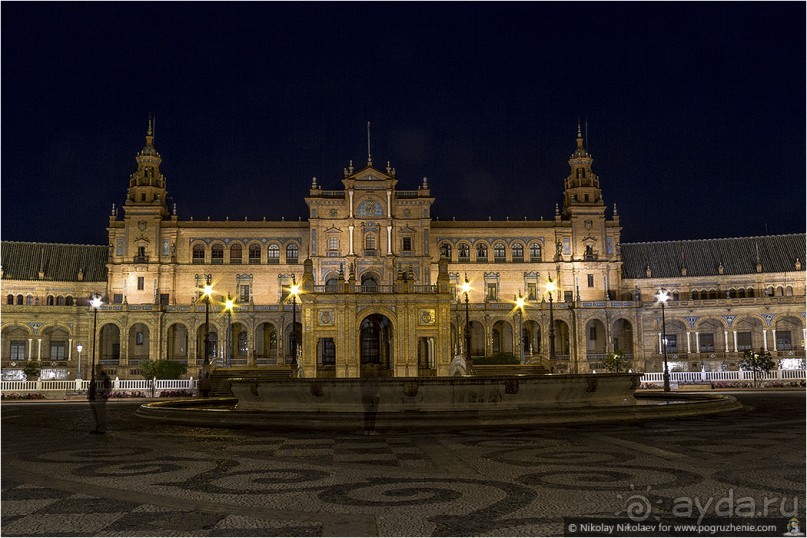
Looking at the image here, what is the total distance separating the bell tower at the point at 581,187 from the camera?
9225 centimetres

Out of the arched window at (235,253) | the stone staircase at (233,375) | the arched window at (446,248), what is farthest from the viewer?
the arched window at (446,248)

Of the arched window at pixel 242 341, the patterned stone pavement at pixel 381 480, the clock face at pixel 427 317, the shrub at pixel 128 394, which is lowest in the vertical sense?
the shrub at pixel 128 394

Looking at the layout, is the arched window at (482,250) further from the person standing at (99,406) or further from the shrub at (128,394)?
the person standing at (99,406)

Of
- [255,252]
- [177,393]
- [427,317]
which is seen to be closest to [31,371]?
[255,252]

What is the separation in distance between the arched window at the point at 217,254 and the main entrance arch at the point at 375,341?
65.9 feet

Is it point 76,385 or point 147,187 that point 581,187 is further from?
point 76,385

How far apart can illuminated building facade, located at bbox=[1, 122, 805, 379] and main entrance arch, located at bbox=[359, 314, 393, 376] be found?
17 cm

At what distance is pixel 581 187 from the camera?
93.9 metres

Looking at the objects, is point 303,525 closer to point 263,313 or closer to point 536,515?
point 536,515

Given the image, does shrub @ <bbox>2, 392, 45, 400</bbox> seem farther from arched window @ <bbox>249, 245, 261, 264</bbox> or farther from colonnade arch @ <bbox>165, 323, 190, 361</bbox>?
arched window @ <bbox>249, 245, 261, 264</bbox>

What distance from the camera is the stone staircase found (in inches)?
1750

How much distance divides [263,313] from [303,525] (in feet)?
254

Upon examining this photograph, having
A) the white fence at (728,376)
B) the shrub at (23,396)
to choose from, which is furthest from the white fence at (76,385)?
the white fence at (728,376)

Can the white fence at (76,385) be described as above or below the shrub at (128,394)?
above
